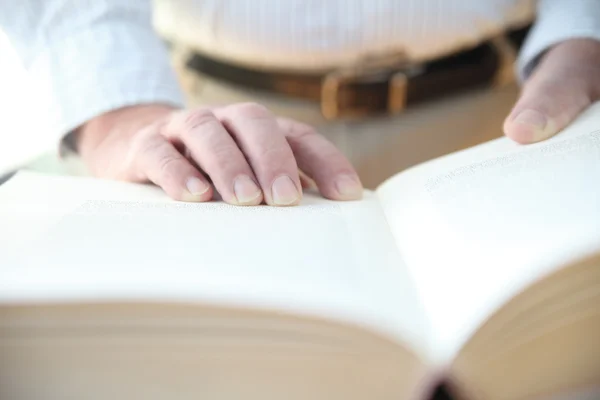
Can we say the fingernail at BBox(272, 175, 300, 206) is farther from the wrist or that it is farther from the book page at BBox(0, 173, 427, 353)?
the wrist

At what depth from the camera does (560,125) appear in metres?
0.36

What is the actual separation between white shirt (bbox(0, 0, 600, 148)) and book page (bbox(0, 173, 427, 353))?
141mm

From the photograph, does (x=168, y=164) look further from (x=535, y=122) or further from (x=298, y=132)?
(x=535, y=122)

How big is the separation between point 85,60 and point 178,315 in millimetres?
282

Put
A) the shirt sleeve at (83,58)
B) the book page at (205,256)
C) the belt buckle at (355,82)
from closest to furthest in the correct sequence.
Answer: the book page at (205,256)
the shirt sleeve at (83,58)
the belt buckle at (355,82)

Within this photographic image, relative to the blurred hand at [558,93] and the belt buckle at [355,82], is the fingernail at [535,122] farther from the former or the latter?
the belt buckle at [355,82]

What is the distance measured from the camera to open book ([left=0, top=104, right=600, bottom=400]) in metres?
0.23

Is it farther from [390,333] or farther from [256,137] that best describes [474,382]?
[256,137]

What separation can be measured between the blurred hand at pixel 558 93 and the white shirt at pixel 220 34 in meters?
0.03

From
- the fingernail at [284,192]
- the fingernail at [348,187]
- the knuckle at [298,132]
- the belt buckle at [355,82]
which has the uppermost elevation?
the belt buckle at [355,82]

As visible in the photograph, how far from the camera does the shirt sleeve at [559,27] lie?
1.57ft

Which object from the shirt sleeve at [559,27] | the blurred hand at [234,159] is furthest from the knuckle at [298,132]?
the shirt sleeve at [559,27]

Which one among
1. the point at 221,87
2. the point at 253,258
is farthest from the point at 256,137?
the point at 221,87

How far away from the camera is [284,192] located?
1.05 feet
